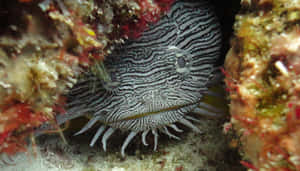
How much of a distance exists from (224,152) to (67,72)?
229cm

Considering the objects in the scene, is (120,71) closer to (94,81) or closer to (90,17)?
(94,81)

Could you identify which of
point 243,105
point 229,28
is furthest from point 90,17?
point 229,28

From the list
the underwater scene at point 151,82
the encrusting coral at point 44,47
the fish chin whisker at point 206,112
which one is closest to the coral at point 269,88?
the underwater scene at point 151,82

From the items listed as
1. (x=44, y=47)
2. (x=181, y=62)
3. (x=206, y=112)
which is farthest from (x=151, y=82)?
(x=44, y=47)

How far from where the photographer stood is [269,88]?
5.48 feet

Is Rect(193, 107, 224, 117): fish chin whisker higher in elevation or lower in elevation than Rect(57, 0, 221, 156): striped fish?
lower

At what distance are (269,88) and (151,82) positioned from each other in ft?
4.97

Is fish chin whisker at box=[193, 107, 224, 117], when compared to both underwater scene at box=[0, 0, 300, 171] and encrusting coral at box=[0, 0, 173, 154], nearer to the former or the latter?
underwater scene at box=[0, 0, 300, 171]

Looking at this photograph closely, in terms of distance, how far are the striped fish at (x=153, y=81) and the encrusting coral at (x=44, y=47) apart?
72cm

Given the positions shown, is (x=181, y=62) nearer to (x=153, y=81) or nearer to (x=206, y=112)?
(x=153, y=81)

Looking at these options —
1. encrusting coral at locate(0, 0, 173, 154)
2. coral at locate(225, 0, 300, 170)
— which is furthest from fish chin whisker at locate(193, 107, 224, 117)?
encrusting coral at locate(0, 0, 173, 154)

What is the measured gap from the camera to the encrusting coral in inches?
60.7

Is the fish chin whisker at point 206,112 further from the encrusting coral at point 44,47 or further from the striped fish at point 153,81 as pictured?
the encrusting coral at point 44,47

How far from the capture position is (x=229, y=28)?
4086 millimetres
